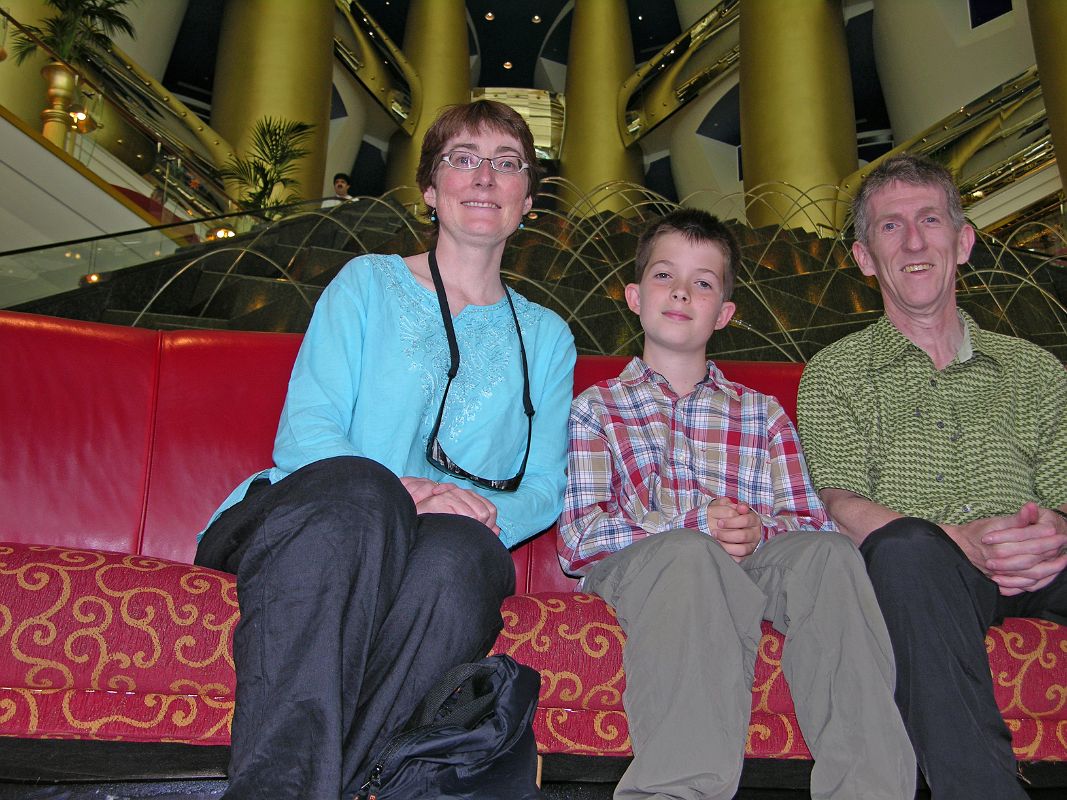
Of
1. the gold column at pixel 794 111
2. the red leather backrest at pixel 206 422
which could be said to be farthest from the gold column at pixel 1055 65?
the red leather backrest at pixel 206 422

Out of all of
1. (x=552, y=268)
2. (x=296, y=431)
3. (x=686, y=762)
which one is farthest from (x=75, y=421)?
(x=552, y=268)

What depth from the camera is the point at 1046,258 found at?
7.00m

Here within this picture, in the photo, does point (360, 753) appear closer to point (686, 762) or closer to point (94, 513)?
point (686, 762)

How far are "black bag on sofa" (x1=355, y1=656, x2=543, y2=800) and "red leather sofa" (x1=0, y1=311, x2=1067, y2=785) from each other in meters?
0.23

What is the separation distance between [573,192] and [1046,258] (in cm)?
998

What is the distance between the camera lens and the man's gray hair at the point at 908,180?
2.30m

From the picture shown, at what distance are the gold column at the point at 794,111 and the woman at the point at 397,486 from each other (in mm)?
9207

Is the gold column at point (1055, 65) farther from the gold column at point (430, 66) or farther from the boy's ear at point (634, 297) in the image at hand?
the gold column at point (430, 66)

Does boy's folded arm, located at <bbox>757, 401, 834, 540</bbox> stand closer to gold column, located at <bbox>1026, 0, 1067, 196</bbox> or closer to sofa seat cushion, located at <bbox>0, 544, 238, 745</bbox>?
sofa seat cushion, located at <bbox>0, 544, 238, 745</bbox>

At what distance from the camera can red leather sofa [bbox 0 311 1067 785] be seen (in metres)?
1.55

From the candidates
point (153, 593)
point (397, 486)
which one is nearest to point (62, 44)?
point (153, 593)

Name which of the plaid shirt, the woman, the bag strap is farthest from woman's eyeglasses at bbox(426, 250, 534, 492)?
the bag strap

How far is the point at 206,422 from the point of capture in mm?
2332

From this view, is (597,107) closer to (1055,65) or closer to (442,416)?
(1055,65)
